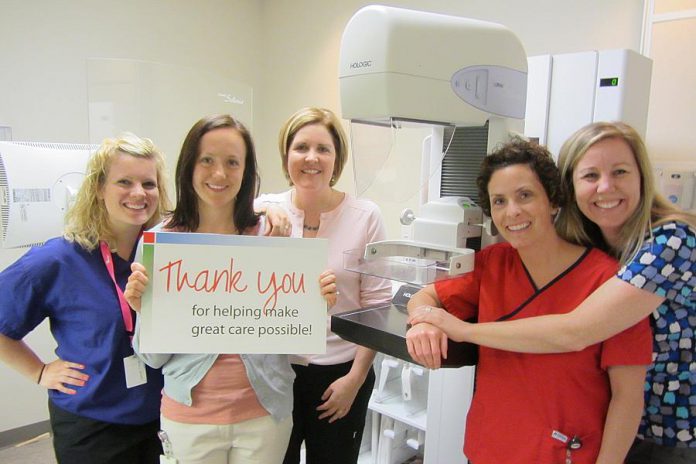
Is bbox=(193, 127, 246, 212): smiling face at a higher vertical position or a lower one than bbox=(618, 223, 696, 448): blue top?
higher

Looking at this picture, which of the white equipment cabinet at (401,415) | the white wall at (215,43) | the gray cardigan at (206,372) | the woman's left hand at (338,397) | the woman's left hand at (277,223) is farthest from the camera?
the white wall at (215,43)

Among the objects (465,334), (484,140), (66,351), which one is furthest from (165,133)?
(465,334)

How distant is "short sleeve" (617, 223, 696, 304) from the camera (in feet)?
2.95

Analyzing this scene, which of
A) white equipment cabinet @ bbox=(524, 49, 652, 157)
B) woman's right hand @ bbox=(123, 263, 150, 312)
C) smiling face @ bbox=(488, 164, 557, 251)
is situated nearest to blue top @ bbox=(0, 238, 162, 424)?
woman's right hand @ bbox=(123, 263, 150, 312)

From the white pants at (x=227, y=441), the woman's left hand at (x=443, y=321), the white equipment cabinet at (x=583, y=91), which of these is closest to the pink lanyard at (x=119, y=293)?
the white pants at (x=227, y=441)

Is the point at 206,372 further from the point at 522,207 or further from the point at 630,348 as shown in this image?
the point at 630,348

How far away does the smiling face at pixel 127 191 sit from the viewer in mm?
1287

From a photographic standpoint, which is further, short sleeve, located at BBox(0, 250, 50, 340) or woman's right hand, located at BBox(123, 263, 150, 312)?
short sleeve, located at BBox(0, 250, 50, 340)

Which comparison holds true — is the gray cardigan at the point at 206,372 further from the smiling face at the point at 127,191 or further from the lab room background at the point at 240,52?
the lab room background at the point at 240,52

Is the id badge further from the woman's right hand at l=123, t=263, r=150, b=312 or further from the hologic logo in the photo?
the hologic logo

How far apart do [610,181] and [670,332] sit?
13.1 inches

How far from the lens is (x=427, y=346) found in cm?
98

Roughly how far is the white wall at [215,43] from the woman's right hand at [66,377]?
0.96 metres

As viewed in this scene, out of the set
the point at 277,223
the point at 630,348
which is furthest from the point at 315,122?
the point at 630,348
